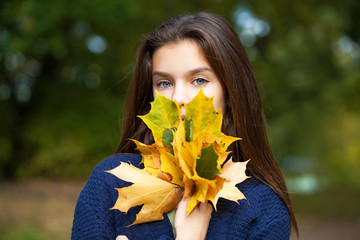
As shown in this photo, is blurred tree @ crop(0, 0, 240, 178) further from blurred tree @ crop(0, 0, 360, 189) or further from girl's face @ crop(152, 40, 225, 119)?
girl's face @ crop(152, 40, 225, 119)

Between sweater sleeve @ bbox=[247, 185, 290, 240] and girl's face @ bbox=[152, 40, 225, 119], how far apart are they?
500mm

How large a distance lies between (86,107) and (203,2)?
12.6ft

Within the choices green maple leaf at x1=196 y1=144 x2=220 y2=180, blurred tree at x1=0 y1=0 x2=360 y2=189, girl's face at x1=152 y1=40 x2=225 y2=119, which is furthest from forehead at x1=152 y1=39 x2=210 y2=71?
blurred tree at x1=0 y1=0 x2=360 y2=189

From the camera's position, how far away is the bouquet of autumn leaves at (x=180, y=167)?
5.15 feet

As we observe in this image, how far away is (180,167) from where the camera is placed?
164 cm

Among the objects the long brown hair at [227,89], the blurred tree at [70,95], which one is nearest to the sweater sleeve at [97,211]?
the long brown hair at [227,89]

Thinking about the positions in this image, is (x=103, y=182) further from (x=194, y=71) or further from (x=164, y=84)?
(x=194, y=71)

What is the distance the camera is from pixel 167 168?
5.48 feet

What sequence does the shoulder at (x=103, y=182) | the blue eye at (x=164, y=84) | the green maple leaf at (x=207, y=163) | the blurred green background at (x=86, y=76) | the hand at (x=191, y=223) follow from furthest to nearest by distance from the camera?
the blurred green background at (x=86, y=76)
the blue eye at (x=164, y=84)
the shoulder at (x=103, y=182)
the hand at (x=191, y=223)
the green maple leaf at (x=207, y=163)

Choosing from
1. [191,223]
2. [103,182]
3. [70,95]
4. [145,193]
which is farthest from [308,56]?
[145,193]

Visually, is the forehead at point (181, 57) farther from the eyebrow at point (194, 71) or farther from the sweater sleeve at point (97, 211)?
the sweater sleeve at point (97, 211)

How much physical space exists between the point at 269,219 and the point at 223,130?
502mm

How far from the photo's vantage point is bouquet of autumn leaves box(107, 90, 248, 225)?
1.57 m

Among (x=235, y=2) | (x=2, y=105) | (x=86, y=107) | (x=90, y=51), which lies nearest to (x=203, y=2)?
(x=235, y=2)
